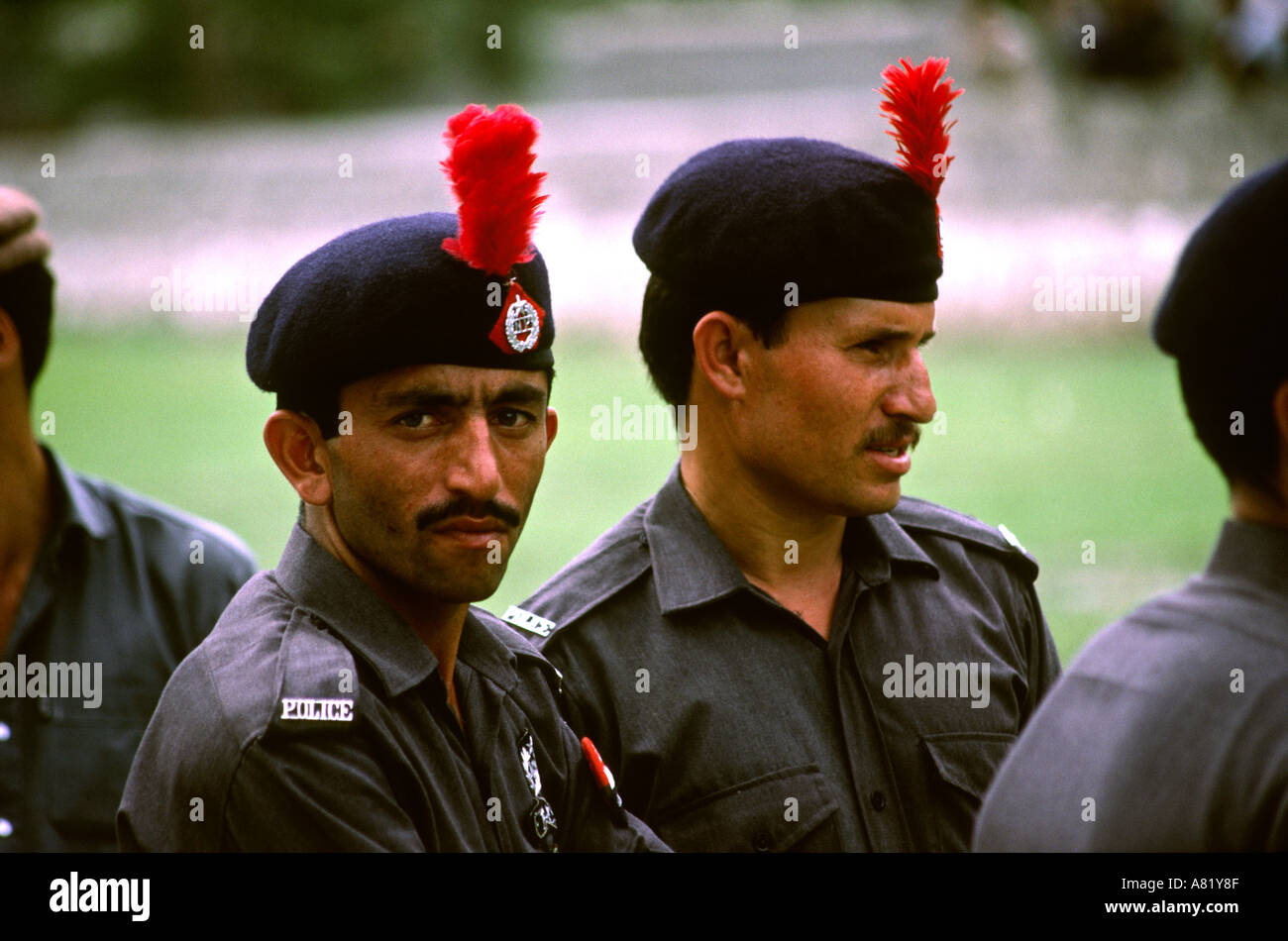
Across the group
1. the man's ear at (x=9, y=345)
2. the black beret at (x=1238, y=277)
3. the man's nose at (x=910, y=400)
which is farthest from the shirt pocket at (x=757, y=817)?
the man's ear at (x=9, y=345)

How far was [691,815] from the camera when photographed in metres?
2.91

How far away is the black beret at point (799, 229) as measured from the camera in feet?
9.82

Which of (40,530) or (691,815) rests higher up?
(40,530)

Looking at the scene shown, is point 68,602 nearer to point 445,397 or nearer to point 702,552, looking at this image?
point 702,552

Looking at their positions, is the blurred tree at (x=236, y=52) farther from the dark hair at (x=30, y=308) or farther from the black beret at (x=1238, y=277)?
the black beret at (x=1238, y=277)

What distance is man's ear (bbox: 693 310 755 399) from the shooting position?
312 cm

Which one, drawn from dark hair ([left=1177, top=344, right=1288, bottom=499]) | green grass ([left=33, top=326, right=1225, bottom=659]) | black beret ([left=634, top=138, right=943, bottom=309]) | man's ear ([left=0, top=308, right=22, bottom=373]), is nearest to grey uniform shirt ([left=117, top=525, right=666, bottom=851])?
black beret ([left=634, top=138, right=943, bottom=309])

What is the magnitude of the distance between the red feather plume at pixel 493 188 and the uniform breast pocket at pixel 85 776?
1.59 metres

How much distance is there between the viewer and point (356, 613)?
251 centimetres

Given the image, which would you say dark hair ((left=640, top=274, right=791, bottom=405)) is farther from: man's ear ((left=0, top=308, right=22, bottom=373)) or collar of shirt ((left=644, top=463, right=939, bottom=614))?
man's ear ((left=0, top=308, right=22, bottom=373))

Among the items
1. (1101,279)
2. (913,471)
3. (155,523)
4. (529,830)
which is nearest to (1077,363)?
(1101,279)

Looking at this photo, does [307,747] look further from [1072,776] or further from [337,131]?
[337,131]

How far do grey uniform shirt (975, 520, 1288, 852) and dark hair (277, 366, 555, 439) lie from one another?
1.12 m

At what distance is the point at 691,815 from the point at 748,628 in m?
0.38
